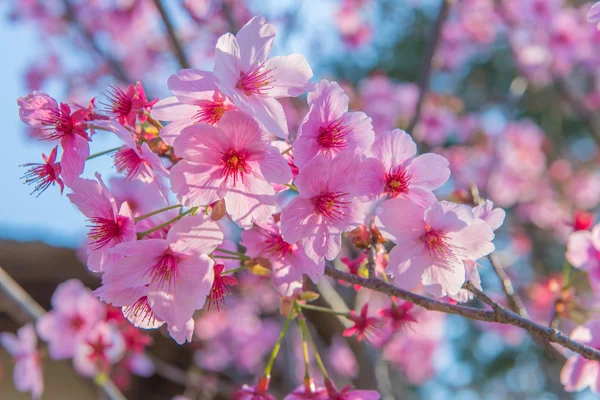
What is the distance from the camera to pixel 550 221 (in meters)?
4.78

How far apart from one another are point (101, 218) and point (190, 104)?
24 centimetres

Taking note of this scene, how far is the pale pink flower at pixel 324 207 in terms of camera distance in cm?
79

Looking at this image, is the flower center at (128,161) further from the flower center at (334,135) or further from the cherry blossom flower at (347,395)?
the cherry blossom flower at (347,395)

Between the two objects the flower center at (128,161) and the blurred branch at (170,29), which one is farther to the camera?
the blurred branch at (170,29)

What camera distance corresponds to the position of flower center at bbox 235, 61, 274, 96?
2.80ft

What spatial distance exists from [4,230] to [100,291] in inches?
126

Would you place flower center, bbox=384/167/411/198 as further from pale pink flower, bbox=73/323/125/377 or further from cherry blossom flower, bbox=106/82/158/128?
pale pink flower, bbox=73/323/125/377

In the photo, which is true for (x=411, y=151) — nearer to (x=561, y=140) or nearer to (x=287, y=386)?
(x=287, y=386)

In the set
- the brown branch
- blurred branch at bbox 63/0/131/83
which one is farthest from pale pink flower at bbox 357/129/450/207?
blurred branch at bbox 63/0/131/83

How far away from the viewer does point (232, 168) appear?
2.69 ft

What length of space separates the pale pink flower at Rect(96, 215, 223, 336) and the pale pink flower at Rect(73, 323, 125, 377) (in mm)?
954

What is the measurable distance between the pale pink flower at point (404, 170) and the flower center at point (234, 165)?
8.0 inches

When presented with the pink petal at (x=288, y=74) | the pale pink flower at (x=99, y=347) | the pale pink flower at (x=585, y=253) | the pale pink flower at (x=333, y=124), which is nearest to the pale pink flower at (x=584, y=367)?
the pale pink flower at (x=585, y=253)

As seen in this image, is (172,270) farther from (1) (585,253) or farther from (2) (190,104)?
(1) (585,253)
